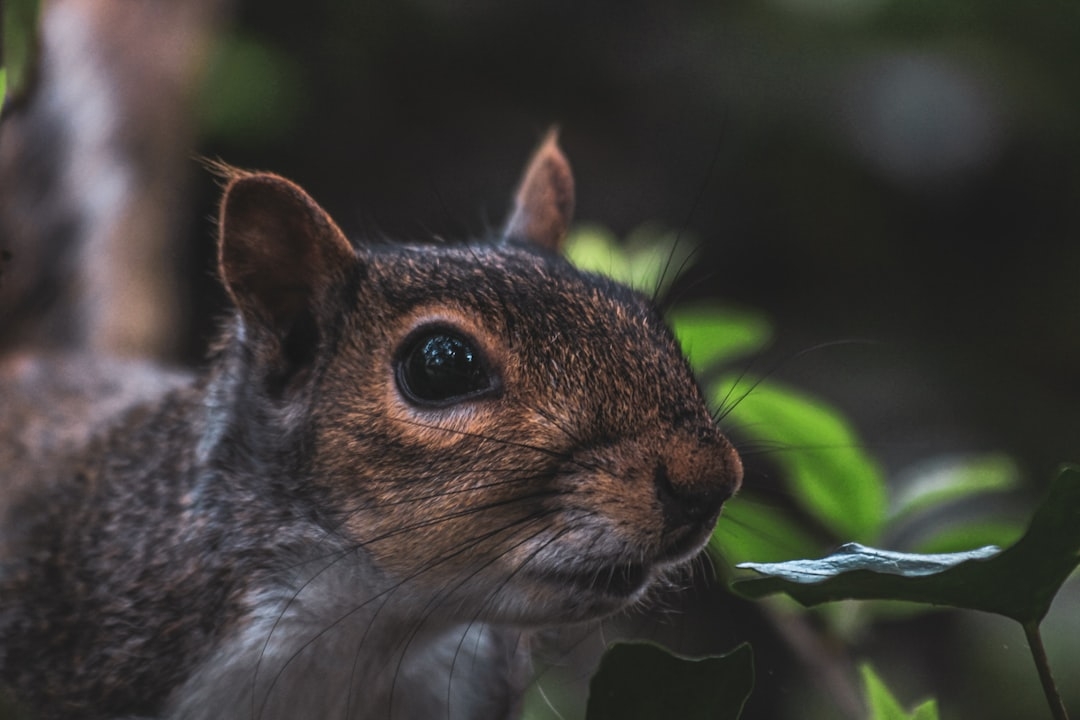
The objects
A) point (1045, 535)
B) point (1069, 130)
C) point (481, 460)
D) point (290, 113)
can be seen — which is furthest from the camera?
point (1069, 130)

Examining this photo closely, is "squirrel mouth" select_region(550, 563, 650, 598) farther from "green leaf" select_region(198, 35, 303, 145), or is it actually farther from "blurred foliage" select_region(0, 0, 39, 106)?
"green leaf" select_region(198, 35, 303, 145)

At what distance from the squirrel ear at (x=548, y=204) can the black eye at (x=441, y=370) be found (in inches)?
17.7

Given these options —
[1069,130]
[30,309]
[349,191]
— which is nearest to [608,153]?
[349,191]

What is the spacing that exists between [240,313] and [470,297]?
282 mm

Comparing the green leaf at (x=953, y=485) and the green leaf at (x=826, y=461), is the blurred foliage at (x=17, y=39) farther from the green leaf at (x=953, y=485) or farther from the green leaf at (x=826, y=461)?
the green leaf at (x=953, y=485)

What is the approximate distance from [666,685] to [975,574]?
8.2 inches

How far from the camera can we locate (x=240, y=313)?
133 centimetres

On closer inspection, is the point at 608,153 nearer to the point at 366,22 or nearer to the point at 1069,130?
the point at 366,22

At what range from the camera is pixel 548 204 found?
5.43 ft

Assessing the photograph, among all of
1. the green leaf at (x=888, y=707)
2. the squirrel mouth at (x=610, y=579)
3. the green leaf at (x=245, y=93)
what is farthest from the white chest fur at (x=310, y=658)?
the green leaf at (x=245, y=93)

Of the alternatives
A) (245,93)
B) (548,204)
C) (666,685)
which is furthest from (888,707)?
(245,93)

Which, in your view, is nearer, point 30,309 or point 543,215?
point 543,215

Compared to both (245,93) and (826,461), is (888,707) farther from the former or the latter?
(245,93)

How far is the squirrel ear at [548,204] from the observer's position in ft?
5.43
